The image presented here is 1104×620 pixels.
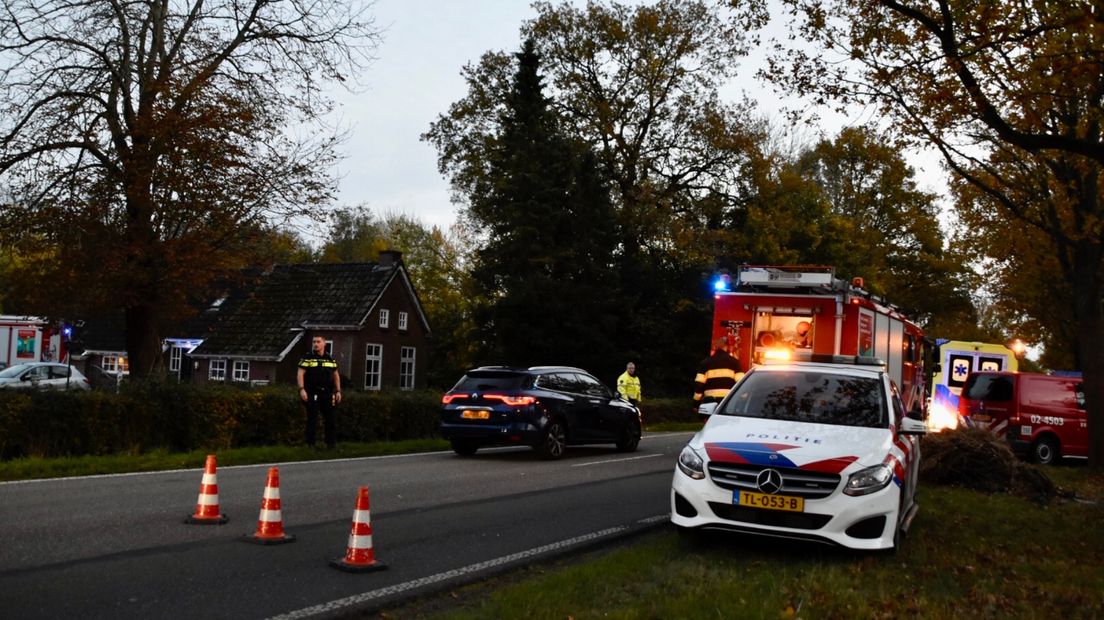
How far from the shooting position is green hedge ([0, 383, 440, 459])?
14.1 metres

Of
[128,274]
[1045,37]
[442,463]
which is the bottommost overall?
[442,463]

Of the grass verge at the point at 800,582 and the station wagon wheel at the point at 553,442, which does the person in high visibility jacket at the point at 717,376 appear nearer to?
the station wagon wheel at the point at 553,442

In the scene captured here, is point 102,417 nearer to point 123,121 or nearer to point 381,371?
point 123,121

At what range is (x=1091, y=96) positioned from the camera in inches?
639

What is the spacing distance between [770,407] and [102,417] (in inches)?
389

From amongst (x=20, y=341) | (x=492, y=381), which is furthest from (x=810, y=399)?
(x=20, y=341)

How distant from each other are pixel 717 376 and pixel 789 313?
200 cm

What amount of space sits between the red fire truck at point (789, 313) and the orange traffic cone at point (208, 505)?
32.1 feet

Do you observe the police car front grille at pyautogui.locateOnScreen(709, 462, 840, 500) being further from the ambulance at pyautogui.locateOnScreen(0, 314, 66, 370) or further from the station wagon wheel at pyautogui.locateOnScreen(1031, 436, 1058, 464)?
the ambulance at pyautogui.locateOnScreen(0, 314, 66, 370)

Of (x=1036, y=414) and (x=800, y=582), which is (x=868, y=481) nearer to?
(x=800, y=582)

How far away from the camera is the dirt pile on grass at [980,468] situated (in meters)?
14.6

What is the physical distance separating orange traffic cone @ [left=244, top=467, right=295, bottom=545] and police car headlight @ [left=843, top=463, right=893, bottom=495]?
4481mm

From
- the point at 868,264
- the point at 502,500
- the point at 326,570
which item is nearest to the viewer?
the point at 326,570

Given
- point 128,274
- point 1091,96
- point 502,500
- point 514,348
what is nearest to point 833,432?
point 502,500
